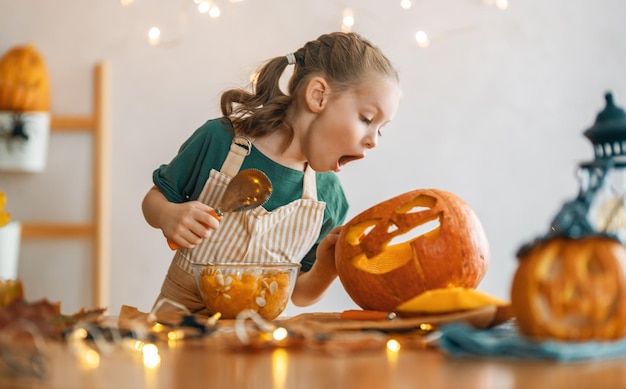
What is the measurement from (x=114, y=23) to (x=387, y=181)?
95 cm

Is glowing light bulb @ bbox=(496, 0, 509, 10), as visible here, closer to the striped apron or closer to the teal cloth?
the striped apron

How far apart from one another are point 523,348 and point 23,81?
1.85 m

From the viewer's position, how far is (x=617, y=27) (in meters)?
2.17

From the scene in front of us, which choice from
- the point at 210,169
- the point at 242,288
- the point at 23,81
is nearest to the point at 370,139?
the point at 210,169

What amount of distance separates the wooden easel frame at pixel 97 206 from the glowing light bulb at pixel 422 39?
0.94m

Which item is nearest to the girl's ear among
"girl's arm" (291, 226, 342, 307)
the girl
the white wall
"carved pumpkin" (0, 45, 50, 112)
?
the girl

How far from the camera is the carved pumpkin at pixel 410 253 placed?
2.81 ft

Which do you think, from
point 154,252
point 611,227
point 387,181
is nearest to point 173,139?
point 154,252

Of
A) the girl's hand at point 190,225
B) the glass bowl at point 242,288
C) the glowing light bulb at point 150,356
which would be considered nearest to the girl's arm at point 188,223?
the girl's hand at point 190,225

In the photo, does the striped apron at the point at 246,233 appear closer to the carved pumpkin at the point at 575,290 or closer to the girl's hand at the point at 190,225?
the girl's hand at the point at 190,225

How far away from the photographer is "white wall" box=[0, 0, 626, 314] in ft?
6.97

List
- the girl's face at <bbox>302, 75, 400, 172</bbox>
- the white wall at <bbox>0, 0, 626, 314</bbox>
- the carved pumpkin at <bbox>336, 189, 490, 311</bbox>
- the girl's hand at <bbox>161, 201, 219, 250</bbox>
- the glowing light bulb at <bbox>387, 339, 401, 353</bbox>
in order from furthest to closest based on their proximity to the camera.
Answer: the white wall at <bbox>0, 0, 626, 314</bbox> < the girl's face at <bbox>302, 75, 400, 172</bbox> < the girl's hand at <bbox>161, 201, 219, 250</bbox> < the carved pumpkin at <bbox>336, 189, 490, 311</bbox> < the glowing light bulb at <bbox>387, 339, 401, 353</bbox>

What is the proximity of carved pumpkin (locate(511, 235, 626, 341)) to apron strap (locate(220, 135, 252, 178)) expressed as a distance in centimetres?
77

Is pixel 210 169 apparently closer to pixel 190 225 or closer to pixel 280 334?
pixel 190 225
